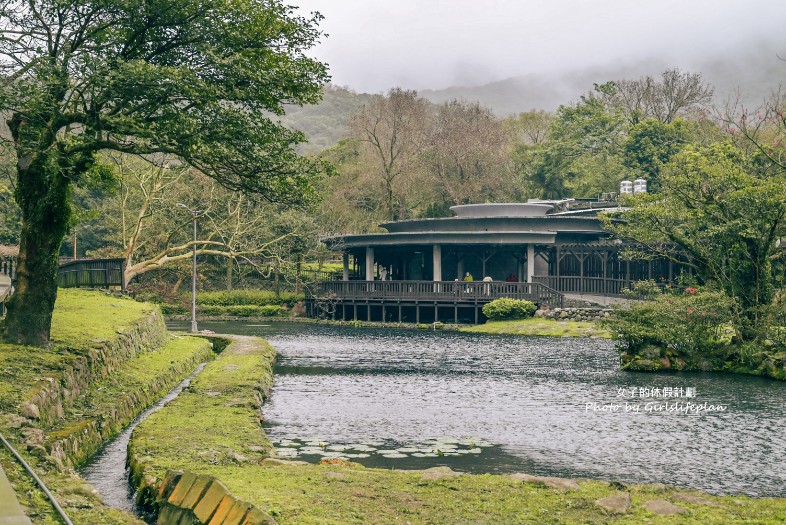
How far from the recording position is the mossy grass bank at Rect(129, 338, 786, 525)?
34.1ft

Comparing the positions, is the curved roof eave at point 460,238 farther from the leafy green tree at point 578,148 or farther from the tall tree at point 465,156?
the leafy green tree at point 578,148

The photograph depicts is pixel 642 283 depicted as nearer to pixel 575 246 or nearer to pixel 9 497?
pixel 575 246

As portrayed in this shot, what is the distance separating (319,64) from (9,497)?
15.4 metres

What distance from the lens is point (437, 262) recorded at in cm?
5822

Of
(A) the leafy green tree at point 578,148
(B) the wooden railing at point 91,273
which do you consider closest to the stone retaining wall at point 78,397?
(B) the wooden railing at point 91,273

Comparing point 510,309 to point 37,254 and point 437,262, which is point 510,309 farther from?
point 37,254

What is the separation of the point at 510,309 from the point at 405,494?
1599 inches

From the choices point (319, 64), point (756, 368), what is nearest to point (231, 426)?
point (319, 64)

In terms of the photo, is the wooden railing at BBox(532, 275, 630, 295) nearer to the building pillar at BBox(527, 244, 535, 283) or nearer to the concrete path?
the building pillar at BBox(527, 244, 535, 283)

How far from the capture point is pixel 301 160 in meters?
22.8

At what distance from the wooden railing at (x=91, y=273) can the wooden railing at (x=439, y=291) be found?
59.4 feet

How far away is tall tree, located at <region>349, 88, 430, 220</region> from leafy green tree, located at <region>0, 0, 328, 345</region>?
169 feet

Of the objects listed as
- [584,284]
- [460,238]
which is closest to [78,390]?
[460,238]

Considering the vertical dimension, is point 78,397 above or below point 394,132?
below
